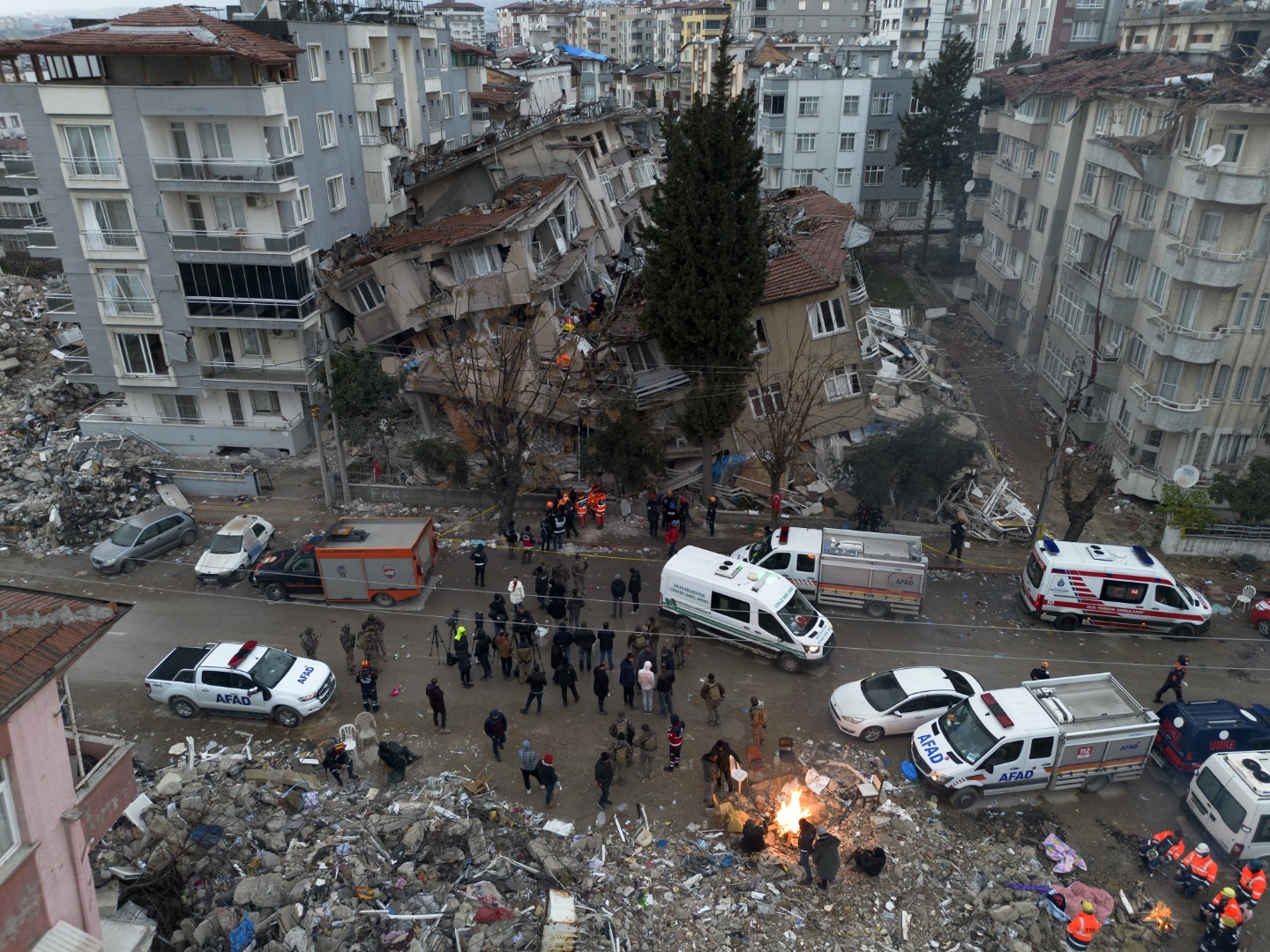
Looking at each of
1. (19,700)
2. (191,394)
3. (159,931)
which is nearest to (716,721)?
(159,931)

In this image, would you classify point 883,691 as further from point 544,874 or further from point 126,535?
point 126,535

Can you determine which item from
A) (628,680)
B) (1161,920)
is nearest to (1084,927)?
(1161,920)

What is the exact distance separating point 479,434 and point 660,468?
5765 millimetres

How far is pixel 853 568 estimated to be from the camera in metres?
21.9

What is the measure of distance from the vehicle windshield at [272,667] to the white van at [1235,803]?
18275mm

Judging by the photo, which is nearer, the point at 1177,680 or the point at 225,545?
the point at 1177,680

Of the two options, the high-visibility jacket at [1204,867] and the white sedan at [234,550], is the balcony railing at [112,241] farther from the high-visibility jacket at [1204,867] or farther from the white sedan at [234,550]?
the high-visibility jacket at [1204,867]

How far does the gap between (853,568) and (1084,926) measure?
9.83m

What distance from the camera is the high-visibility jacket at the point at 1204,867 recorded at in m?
14.5

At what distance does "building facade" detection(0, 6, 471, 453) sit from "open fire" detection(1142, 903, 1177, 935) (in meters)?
26.0

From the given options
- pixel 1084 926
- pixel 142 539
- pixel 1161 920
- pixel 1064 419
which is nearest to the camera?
pixel 1084 926

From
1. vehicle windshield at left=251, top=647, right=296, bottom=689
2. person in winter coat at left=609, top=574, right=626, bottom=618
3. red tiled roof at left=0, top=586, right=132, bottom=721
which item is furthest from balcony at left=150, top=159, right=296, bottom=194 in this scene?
red tiled roof at left=0, top=586, right=132, bottom=721

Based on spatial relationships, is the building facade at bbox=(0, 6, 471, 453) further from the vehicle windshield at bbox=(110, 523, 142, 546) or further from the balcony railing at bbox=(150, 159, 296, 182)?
the vehicle windshield at bbox=(110, 523, 142, 546)

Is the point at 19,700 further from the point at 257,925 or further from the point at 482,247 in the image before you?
the point at 482,247
